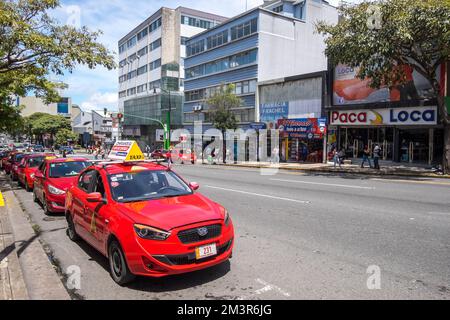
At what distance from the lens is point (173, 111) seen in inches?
2473

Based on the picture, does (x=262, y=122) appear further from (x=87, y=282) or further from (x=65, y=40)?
(x=87, y=282)

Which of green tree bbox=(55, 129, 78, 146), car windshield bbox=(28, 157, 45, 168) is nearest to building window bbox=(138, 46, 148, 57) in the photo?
green tree bbox=(55, 129, 78, 146)

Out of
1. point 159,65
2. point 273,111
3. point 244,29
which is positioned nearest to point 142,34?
point 159,65

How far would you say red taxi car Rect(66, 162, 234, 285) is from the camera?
182 inches

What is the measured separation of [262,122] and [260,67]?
244 inches

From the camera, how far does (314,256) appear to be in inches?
237

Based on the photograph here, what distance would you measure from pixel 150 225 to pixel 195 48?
159ft

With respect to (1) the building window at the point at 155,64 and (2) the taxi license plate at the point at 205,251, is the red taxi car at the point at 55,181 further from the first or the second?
(1) the building window at the point at 155,64

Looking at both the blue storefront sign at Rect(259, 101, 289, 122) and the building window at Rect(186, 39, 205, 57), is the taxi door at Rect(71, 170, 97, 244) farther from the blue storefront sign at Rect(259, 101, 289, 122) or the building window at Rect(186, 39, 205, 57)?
the building window at Rect(186, 39, 205, 57)

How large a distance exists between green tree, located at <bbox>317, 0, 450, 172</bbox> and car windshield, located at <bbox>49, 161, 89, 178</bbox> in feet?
46.7

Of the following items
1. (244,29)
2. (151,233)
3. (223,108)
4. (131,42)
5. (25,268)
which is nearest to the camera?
(151,233)

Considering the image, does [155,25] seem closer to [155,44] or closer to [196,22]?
[155,44]

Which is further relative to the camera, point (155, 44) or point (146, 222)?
point (155, 44)
